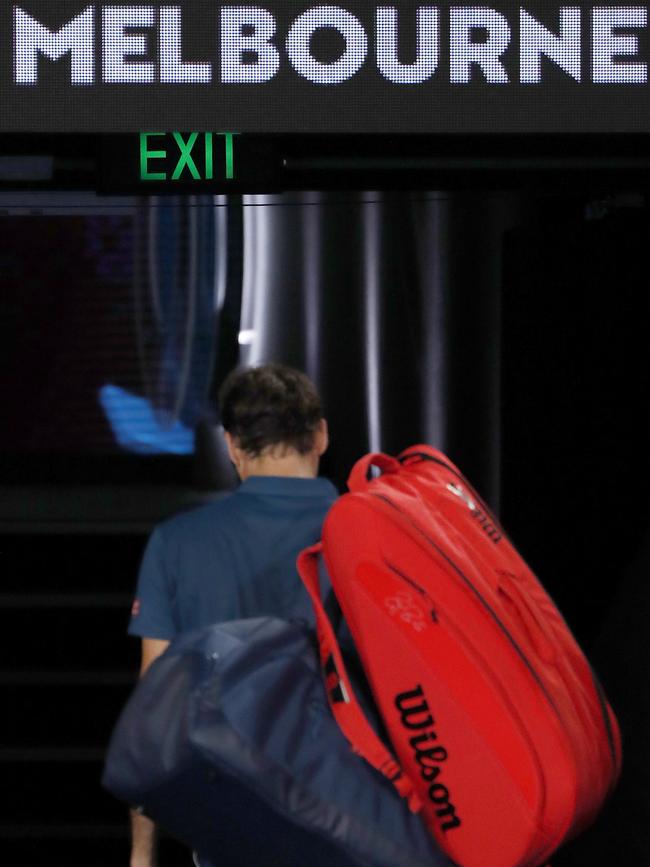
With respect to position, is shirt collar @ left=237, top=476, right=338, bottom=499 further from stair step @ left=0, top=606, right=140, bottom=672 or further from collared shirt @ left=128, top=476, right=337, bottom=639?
stair step @ left=0, top=606, right=140, bottom=672

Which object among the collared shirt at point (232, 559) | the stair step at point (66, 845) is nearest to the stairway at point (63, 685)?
the stair step at point (66, 845)

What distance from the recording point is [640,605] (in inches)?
147

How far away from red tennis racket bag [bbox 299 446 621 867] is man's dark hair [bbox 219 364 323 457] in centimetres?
44

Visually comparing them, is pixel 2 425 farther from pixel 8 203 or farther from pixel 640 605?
pixel 640 605

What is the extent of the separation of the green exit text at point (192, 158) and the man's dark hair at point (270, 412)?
5.15 feet

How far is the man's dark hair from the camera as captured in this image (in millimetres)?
2381

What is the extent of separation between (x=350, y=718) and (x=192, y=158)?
7.69 ft

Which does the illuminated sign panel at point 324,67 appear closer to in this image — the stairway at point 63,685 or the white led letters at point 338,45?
the white led letters at point 338,45

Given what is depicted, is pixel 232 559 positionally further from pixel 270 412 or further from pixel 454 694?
pixel 454 694

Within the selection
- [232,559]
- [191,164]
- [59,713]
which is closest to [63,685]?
[59,713]

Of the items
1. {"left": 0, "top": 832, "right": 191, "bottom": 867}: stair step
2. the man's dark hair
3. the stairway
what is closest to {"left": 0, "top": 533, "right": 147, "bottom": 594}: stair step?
the stairway

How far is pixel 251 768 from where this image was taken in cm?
182

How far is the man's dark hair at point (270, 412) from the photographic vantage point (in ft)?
7.81

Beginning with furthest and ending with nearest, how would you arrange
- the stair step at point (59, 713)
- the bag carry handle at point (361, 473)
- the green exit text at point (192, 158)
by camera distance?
the stair step at point (59, 713) < the green exit text at point (192, 158) < the bag carry handle at point (361, 473)
